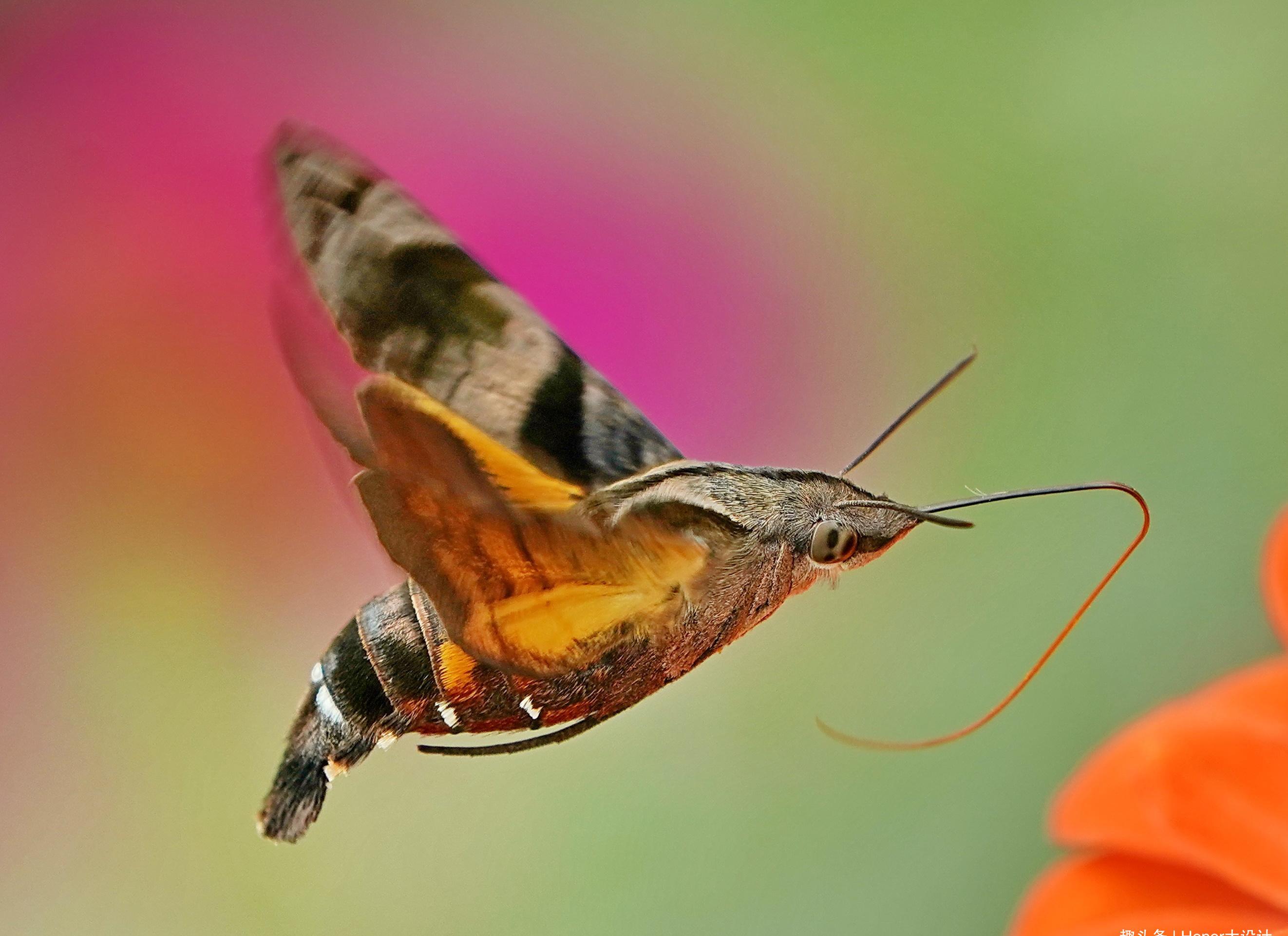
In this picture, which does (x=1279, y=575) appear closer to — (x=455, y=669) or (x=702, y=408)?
(x=455, y=669)

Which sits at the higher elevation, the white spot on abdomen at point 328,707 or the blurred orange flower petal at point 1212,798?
the white spot on abdomen at point 328,707

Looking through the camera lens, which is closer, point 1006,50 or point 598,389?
point 598,389

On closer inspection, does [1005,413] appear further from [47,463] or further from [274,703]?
[47,463]

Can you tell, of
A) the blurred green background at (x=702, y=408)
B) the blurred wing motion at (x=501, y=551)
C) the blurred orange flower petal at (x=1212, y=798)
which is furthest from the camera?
the blurred green background at (x=702, y=408)

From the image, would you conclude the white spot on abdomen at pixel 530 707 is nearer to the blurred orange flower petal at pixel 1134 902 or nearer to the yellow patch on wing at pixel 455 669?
the yellow patch on wing at pixel 455 669

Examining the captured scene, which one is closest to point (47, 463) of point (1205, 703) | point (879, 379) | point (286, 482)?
point (286, 482)

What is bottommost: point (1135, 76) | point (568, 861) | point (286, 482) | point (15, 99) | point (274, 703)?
point (568, 861)

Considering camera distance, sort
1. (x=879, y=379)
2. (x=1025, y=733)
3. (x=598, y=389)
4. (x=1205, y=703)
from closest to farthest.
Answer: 1. (x=598, y=389)
2. (x=1205, y=703)
3. (x=1025, y=733)
4. (x=879, y=379)

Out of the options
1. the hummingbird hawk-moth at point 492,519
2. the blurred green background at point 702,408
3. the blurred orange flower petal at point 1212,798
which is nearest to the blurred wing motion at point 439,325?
the hummingbird hawk-moth at point 492,519
